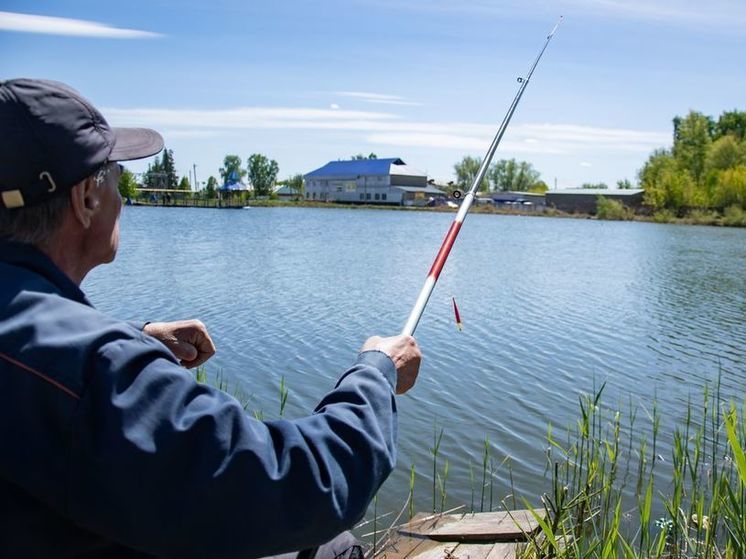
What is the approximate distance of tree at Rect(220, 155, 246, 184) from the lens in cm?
9939

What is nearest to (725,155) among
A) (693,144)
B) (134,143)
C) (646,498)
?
(693,144)

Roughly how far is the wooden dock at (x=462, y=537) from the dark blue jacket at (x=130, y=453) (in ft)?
10.9

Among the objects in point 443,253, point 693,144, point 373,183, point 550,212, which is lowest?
point 550,212

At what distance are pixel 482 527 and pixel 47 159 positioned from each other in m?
4.14

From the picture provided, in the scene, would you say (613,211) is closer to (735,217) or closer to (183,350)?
(735,217)

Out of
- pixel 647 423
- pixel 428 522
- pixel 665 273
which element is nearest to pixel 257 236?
pixel 665 273

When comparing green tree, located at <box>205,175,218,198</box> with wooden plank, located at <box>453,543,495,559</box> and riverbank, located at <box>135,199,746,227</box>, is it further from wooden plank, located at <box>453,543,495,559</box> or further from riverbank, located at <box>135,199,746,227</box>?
wooden plank, located at <box>453,543,495,559</box>

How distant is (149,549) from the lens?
137cm

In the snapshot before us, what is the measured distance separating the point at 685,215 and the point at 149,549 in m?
82.7

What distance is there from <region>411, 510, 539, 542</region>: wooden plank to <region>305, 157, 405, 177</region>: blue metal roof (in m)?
95.6

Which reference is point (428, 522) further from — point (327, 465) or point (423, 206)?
point (423, 206)

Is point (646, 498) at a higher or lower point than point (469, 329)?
higher

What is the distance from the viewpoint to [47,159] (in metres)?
1.49

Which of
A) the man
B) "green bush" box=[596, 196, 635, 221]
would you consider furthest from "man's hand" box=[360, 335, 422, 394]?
"green bush" box=[596, 196, 635, 221]
